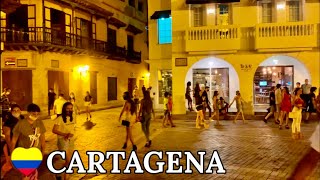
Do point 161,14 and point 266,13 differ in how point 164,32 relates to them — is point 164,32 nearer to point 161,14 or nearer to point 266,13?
point 161,14

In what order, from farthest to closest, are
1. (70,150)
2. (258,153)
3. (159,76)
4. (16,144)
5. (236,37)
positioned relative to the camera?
(159,76), (236,37), (258,153), (70,150), (16,144)

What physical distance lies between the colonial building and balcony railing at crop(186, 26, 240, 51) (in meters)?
10.1

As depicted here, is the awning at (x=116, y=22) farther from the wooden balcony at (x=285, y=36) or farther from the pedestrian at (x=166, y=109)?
the pedestrian at (x=166, y=109)

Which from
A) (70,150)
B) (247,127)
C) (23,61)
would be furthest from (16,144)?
(23,61)

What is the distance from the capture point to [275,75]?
23.0m

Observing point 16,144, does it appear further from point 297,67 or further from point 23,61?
point 23,61

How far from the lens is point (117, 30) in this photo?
40.5 metres

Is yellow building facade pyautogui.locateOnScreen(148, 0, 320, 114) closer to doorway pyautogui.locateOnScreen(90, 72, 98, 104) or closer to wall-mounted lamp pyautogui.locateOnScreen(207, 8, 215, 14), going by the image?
wall-mounted lamp pyautogui.locateOnScreen(207, 8, 215, 14)

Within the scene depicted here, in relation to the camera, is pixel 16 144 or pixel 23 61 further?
pixel 23 61

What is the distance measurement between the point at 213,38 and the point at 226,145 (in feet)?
34.9

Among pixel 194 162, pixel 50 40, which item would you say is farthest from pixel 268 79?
pixel 50 40

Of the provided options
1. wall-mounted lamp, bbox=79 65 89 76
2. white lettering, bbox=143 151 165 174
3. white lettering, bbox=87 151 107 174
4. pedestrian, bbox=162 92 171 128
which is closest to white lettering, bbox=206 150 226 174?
white lettering, bbox=143 151 165 174

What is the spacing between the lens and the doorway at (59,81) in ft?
95.1

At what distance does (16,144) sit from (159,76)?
20306 mm
